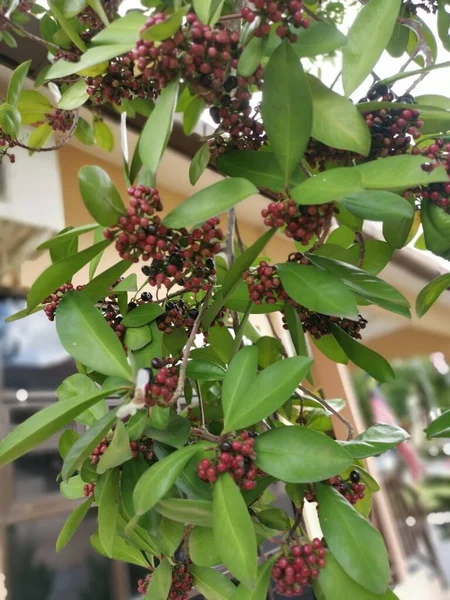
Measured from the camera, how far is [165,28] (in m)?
0.33

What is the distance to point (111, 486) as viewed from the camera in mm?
452

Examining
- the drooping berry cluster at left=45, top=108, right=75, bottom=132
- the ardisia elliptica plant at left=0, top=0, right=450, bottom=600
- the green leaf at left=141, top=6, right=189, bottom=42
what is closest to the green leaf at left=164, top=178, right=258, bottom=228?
the ardisia elliptica plant at left=0, top=0, right=450, bottom=600

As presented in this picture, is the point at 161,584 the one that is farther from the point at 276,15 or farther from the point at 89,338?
the point at 276,15

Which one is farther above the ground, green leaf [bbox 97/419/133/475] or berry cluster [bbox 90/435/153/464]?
green leaf [bbox 97/419/133/475]

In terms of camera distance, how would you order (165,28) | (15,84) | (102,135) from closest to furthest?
(165,28) → (15,84) → (102,135)

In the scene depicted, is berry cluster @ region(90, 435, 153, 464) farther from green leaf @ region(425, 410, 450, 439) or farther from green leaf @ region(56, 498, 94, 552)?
green leaf @ region(425, 410, 450, 439)

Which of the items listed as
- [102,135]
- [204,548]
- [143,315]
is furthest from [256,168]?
[102,135]

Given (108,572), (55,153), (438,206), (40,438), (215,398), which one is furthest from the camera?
(55,153)

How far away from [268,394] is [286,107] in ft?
0.82

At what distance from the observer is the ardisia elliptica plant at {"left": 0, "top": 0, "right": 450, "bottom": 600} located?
368 mm

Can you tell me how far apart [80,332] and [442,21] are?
67 cm

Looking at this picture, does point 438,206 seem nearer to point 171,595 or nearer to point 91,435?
point 91,435

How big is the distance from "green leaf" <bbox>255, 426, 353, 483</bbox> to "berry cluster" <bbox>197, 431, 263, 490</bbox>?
1 centimetres

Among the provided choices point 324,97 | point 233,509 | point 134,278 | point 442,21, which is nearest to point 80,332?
point 134,278
